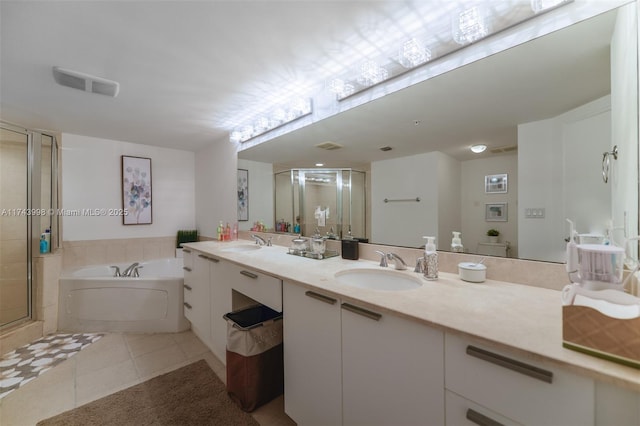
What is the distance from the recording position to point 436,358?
0.77 metres

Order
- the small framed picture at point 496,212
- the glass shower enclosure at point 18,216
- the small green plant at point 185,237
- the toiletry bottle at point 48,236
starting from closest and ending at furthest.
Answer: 1. the small framed picture at point 496,212
2. the glass shower enclosure at point 18,216
3. the toiletry bottle at point 48,236
4. the small green plant at point 185,237

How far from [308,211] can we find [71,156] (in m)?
3.01

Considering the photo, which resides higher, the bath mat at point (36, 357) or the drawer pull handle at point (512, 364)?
the drawer pull handle at point (512, 364)

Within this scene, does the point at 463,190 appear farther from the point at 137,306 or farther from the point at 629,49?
the point at 137,306

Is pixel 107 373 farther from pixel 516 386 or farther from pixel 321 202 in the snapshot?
pixel 516 386

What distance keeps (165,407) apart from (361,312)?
148cm

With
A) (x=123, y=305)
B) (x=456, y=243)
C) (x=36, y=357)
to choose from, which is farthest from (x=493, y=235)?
(x=36, y=357)

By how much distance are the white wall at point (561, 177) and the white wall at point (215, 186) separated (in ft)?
8.52

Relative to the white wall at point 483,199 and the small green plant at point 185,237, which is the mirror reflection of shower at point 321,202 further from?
the small green plant at point 185,237

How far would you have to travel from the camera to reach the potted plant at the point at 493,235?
3.91 feet

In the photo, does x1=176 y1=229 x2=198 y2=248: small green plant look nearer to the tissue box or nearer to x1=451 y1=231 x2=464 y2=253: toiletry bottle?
x1=451 y1=231 x2=464 y2=253: toiletry bottle

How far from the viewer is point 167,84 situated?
1.82m

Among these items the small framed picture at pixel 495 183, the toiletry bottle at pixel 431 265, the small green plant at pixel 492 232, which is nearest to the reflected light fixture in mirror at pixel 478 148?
the small framed picture at pixel 495 183

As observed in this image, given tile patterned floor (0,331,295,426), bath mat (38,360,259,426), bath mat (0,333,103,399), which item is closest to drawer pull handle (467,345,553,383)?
tile patterned floor (0,331,295,426)
